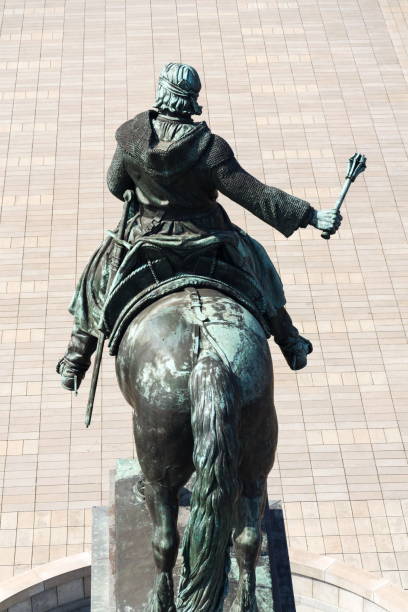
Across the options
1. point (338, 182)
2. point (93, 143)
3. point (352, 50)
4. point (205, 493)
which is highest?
point (352, 50)

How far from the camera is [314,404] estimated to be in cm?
1463

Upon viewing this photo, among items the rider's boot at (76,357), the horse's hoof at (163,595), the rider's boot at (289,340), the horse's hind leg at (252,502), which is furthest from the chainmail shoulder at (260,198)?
the horse's hoof at (163,595)

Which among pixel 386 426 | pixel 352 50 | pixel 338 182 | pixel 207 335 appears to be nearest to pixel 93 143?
pixel 338 182

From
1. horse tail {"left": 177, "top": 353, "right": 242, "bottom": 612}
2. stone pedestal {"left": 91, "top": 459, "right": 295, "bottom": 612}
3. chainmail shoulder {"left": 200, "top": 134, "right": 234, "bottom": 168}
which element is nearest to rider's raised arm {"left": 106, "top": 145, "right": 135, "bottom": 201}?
chainmail shoulder {"left": 200, "top": 134, "right": 234, "bottom": 168}

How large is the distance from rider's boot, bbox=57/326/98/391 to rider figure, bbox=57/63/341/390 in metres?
0.99

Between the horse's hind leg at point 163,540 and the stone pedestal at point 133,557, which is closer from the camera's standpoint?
the horse's hind leg at point 163,540

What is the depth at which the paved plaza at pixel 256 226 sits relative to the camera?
44.5 feet

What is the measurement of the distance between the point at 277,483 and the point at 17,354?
12.1 feet

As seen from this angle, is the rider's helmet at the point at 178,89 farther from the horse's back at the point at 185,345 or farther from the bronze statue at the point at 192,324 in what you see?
the horse's back at the point at 185,345

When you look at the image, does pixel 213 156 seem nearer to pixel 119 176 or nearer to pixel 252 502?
pixel 119 176

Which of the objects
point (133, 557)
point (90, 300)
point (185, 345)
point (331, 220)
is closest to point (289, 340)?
point (331, 220)

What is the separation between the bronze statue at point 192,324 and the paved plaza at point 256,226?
5.22 m

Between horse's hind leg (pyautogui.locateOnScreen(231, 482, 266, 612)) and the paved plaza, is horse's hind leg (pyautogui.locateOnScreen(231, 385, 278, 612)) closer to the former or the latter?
horse's hind leg (pyautogui.locateOnScreen(231, 482, 266, 612))

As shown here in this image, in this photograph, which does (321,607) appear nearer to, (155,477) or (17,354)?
(155,477)
